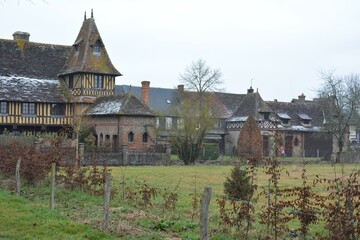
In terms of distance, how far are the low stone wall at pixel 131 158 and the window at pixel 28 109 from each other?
8.78 metres

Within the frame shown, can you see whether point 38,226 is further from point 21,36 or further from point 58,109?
point 21,36

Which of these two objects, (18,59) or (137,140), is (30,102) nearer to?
(18,59)

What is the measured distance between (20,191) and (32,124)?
28594 mm

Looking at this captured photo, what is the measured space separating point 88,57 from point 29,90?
6108 mm

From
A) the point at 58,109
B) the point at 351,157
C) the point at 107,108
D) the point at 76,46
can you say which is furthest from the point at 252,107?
the point at 58,109

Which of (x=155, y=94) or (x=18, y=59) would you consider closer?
(x=18, y=59)

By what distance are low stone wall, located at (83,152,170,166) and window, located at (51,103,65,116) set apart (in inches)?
345

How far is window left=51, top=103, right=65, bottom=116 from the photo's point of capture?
155 ft

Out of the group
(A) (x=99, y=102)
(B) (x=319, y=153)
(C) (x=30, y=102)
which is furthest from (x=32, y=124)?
(B) (x=319, y=153)

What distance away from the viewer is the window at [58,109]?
47.3 meters

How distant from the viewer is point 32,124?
46.0m

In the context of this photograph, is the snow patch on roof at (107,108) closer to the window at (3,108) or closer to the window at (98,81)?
the window at (98,81)

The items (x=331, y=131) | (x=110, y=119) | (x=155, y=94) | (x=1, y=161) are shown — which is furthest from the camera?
(x=155, y=94)

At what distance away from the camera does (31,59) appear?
49.8 meters
